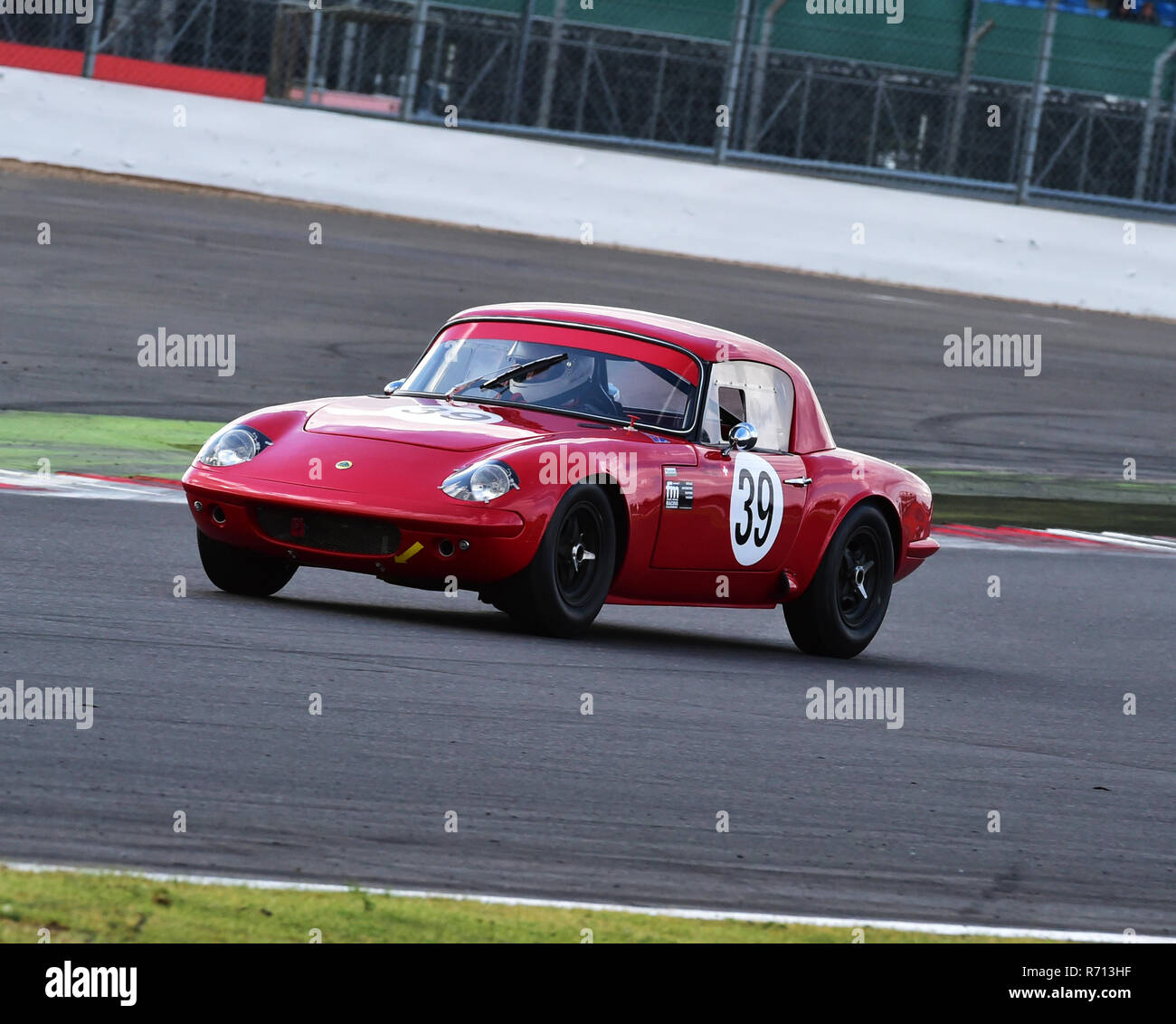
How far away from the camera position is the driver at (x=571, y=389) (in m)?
8.93

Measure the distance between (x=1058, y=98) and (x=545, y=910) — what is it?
809 inches

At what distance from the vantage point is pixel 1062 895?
536cm

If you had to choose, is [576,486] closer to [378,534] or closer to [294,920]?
[378,534]

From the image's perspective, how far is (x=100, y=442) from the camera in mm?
13633

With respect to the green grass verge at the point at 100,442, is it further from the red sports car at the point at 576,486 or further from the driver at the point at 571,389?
the driver at the point at 571,389

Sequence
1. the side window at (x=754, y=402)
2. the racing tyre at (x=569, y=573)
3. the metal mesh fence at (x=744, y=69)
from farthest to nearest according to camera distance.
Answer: the metal mesh fence at (x=744, y=69), the side window at (x=754, y=402), the racing tyre at (x=569, y=573)

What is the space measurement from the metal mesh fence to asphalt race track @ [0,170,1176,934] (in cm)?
837

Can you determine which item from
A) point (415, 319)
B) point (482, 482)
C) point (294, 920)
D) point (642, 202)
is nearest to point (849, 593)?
point (482, 482)

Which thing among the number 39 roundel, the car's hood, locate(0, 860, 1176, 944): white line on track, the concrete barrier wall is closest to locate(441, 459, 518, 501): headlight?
the car's hood

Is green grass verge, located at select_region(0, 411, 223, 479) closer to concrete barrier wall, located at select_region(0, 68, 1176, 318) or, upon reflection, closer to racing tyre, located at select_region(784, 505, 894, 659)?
racing tyre, located at select_region(784, 505, 894, 659)

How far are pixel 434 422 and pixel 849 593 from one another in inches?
90.7

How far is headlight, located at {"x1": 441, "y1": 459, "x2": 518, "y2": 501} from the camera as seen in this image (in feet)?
26.2

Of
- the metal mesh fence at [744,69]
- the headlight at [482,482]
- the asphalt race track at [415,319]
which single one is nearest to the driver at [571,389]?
the headlight at [482,482]

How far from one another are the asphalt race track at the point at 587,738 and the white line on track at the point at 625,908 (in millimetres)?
86
